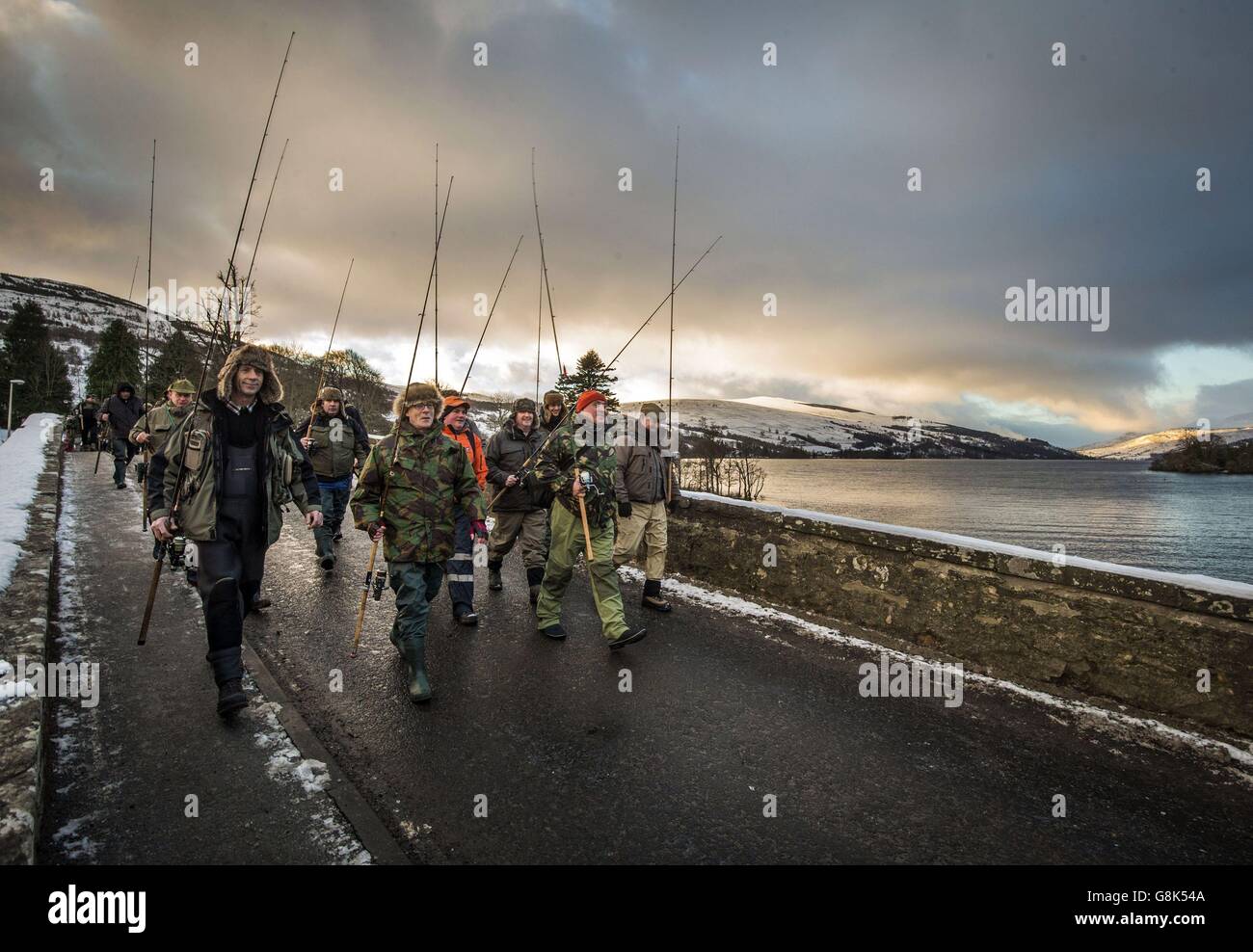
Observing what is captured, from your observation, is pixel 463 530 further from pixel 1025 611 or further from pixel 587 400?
pixel 1025 611

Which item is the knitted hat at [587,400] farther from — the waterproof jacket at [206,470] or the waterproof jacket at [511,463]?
the waterproof jacket at [206,470]

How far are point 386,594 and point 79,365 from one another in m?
104

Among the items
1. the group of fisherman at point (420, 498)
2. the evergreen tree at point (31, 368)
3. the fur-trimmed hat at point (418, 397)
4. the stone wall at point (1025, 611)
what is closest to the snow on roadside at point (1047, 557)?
the stone wall at point (1025, 611)

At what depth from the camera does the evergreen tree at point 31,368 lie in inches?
1764

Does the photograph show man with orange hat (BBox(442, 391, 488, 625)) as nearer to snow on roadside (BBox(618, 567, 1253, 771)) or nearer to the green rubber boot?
the green rubber boot

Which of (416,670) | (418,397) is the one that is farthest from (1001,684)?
(418,397)

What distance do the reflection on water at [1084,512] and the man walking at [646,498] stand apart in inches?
935

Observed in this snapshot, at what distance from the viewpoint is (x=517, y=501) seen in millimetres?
6527

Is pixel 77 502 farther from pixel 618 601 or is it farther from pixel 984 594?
pixel 984 594

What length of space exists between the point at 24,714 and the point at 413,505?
2.17 metres

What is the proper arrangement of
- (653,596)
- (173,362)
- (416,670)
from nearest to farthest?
(416,670), (653,596), (173,362)
